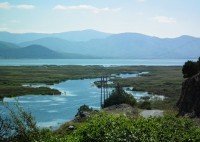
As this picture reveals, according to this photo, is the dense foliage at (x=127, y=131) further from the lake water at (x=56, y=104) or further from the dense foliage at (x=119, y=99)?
the dense foliage at (x=119, y=99)

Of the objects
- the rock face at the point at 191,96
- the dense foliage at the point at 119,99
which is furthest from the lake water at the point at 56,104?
the rock face at the point at 191,96

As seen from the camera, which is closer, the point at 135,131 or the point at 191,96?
the point at 135,131

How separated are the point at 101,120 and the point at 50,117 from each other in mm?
50111

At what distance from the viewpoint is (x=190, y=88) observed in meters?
44.3

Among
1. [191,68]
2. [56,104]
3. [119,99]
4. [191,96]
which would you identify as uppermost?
[191,68]

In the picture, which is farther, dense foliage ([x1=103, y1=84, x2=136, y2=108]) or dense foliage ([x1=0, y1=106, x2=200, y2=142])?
dense foliage ([x1=103, y1=84, x2=136, y2=108])

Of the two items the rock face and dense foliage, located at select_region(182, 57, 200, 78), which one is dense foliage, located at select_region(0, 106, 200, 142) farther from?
dense foliage, located at select_region(182, 57, 200, 78)

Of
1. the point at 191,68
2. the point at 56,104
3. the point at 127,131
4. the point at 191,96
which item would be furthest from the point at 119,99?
the point at 127,131

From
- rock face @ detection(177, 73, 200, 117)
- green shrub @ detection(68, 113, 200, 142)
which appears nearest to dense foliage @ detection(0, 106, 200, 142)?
green shrub @ detection(68, 113, 200, 142)

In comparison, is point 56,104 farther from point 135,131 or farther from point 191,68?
point 135,131

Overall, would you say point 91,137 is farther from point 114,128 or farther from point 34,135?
point 34,135

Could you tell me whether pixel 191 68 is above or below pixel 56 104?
above

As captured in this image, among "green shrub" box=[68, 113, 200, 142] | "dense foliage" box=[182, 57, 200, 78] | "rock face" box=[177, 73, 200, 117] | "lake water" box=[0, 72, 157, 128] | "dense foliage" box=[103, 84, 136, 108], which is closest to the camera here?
"green shrub" box=[68, 113, 200, 142]

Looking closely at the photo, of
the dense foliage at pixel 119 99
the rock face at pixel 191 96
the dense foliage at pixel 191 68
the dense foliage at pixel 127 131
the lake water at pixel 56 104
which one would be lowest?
the lake water at pixel 56 104
